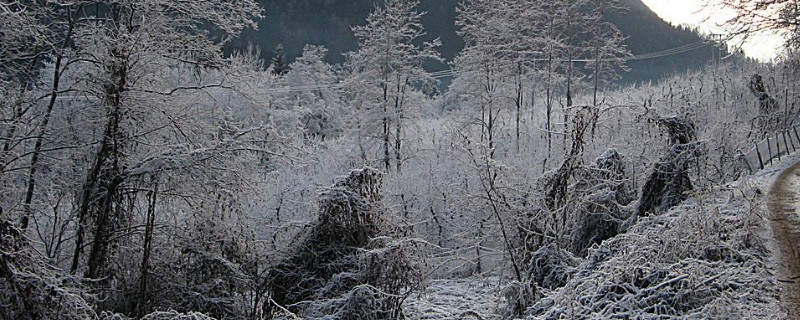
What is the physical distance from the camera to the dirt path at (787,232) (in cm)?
514

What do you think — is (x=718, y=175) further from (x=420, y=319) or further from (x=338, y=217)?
(x=338, y=217)

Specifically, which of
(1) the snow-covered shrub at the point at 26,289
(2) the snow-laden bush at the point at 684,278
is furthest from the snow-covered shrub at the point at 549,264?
(1) the snow-covered shrub at the point at 26,289

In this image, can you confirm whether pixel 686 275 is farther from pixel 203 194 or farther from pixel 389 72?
pixel 389 72

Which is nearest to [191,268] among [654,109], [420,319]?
[420,319]

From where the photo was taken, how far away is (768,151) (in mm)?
14453

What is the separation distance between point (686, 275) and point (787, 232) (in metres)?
2.66

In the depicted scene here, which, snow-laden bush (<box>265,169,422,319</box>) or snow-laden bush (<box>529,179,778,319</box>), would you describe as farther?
snow-laden bush (<box>265,169,422,319</box>)

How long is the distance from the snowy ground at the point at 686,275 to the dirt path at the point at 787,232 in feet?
0.31

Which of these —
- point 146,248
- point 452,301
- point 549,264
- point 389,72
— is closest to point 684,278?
point 549,264

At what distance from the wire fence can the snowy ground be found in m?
7.24

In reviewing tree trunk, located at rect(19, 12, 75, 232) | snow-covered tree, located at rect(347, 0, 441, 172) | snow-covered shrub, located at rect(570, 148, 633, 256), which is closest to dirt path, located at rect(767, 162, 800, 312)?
snow-covered shrub, located at rect(570, 148, 633, 256)

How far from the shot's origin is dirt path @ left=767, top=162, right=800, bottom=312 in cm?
514

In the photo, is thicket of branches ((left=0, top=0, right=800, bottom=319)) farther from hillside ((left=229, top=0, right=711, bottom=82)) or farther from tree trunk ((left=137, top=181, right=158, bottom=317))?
hillside ((left=229, top=0, right=711, bottom=82))

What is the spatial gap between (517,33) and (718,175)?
15075 mm
